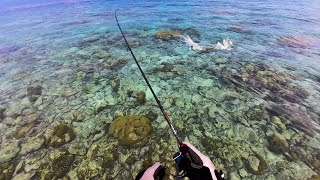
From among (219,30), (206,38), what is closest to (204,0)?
(219,30)

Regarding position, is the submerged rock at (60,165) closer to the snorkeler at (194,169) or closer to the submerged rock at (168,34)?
the snorkeler at (194,169)

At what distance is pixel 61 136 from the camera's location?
6734mm

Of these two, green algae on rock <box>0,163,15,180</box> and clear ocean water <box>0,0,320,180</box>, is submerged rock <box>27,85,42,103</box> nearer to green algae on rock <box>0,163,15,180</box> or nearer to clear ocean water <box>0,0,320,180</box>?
clear ocean water <box>0,0,320,180</box>

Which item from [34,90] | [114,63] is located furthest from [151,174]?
[114,63]

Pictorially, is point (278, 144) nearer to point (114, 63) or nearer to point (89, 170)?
point (89, 170)

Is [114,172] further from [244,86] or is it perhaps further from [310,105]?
[310,105]

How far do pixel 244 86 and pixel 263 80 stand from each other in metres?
1.04

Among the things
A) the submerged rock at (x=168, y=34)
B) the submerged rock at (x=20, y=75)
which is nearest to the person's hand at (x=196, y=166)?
the submerged rock at (x=20, y=75)

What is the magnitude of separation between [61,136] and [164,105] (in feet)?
11.7

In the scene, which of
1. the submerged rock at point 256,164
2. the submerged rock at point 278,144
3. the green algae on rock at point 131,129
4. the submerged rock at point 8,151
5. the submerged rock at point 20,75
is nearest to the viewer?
the submerged rock at point 256,164

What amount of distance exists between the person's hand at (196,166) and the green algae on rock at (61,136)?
4000 millimetres

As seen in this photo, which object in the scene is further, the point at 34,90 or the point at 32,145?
the point at 34,90

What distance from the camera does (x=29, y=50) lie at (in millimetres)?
15422

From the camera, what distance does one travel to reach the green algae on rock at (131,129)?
6461mm
